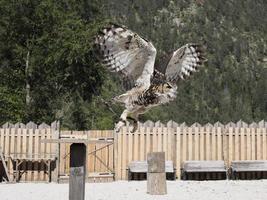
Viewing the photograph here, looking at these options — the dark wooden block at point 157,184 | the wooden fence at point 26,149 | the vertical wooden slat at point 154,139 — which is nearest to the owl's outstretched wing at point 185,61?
the dark wooden block at point 157,184

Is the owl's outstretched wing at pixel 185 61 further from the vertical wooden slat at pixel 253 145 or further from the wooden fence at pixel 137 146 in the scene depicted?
the vertical wooden slat at pixel 253 145

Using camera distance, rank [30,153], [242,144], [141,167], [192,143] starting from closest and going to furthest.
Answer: [141,167] < [30,153] < [192,143] < [242,144]

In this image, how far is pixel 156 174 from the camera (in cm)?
1443

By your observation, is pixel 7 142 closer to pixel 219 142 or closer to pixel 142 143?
pixel 142 143

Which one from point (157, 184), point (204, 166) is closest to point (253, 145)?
point (204, 166)

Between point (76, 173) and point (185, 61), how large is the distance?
297 cm

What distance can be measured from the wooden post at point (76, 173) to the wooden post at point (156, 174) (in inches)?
312

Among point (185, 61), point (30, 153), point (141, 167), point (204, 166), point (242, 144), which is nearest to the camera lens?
point (185, 61)

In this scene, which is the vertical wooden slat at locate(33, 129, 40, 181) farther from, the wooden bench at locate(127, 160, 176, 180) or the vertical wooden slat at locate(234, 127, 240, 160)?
the vertical wooden slat at locate(234, 127, 240, 160)

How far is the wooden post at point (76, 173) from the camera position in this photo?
6410mm

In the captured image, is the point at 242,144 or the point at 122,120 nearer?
the point at 122,120

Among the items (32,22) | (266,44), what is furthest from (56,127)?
(266,44)

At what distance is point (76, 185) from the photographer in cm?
645

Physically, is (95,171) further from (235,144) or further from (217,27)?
(217,27)
